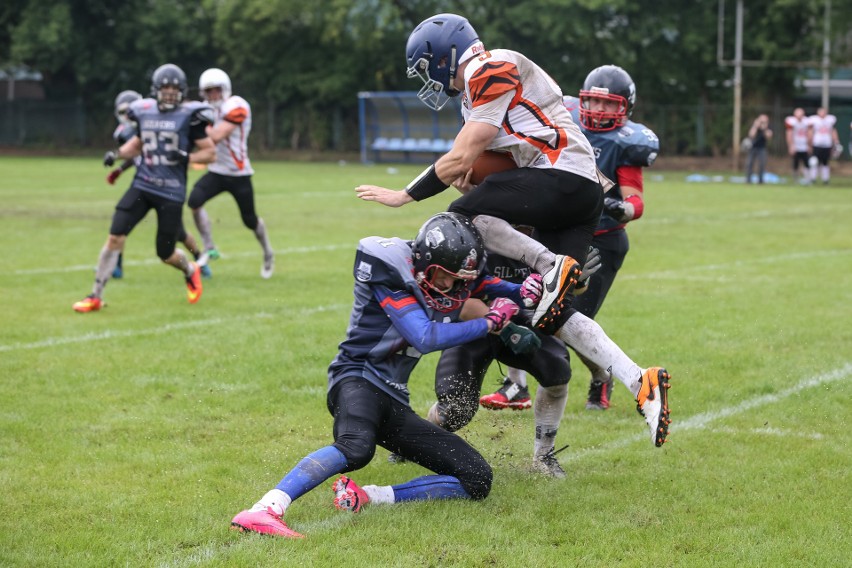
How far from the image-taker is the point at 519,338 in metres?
4.34

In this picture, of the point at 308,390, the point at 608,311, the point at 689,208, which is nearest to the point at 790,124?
the point at 689,208

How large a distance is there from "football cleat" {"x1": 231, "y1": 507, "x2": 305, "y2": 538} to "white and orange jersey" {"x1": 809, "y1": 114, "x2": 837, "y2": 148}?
2336 centimetres

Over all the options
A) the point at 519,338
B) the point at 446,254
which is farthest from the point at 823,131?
the point at 446,254

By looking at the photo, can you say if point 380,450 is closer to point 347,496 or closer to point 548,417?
point 548,417

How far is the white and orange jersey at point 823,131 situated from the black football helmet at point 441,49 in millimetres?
22065

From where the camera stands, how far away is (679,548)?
396 centimetres

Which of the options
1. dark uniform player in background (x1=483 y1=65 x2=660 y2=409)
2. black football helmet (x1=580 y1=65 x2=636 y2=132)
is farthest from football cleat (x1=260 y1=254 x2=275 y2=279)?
black football helmet (x1=580 y1=65 x2=636 y2=132)

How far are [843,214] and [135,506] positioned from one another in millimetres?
15674

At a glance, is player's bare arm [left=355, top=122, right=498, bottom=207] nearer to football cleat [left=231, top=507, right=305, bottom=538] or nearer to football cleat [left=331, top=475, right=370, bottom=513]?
football cleat [left=331, top=475, right=370, bottom=513]

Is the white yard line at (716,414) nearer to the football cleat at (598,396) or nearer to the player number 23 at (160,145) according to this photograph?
the football cleat at (598,396)

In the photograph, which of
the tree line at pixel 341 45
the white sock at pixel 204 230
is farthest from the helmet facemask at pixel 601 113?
the tree line at pixel 341 45

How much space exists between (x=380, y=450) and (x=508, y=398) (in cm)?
102

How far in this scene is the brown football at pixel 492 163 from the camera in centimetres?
491

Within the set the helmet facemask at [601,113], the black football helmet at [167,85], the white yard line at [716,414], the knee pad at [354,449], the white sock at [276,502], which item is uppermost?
the black football helmet at [167,85]
